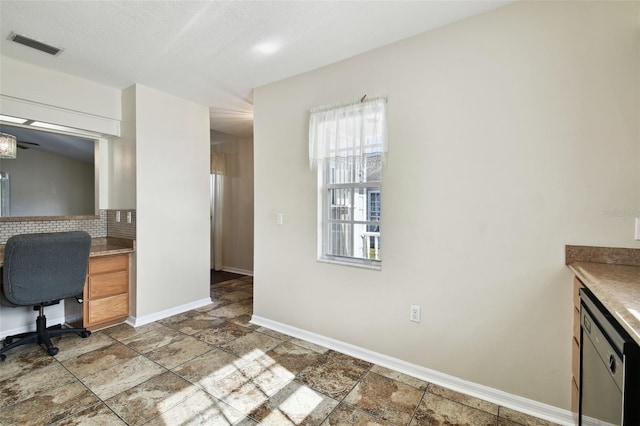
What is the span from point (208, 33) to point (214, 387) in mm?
2563

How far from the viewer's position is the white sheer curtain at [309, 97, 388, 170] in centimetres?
233

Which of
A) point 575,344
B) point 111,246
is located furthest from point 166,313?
point 575,344

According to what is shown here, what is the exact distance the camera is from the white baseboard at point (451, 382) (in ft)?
5.71

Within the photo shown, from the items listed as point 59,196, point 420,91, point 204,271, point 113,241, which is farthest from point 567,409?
point 59,196

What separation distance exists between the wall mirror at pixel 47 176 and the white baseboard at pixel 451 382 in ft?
9.10

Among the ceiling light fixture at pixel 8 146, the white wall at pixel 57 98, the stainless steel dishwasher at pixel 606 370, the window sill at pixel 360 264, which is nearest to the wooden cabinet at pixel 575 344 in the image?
the stainless steel dishwasher at pixel 606 370

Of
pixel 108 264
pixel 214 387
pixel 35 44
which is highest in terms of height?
pixel 35 44

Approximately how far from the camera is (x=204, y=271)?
12.5ft

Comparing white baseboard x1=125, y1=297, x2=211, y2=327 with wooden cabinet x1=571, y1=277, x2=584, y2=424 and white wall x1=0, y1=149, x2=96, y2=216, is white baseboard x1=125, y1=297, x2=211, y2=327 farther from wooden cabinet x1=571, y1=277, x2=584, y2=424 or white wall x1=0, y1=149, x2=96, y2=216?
wooden cabinet x1=571, y1=277, x2=584, y2=424

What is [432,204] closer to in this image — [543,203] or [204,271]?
[543,203]

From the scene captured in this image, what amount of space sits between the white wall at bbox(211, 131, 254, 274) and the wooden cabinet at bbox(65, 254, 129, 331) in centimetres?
244

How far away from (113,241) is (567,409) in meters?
4.21

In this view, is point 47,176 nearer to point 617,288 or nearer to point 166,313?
point 166,313

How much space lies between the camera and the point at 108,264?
9.86 feet
